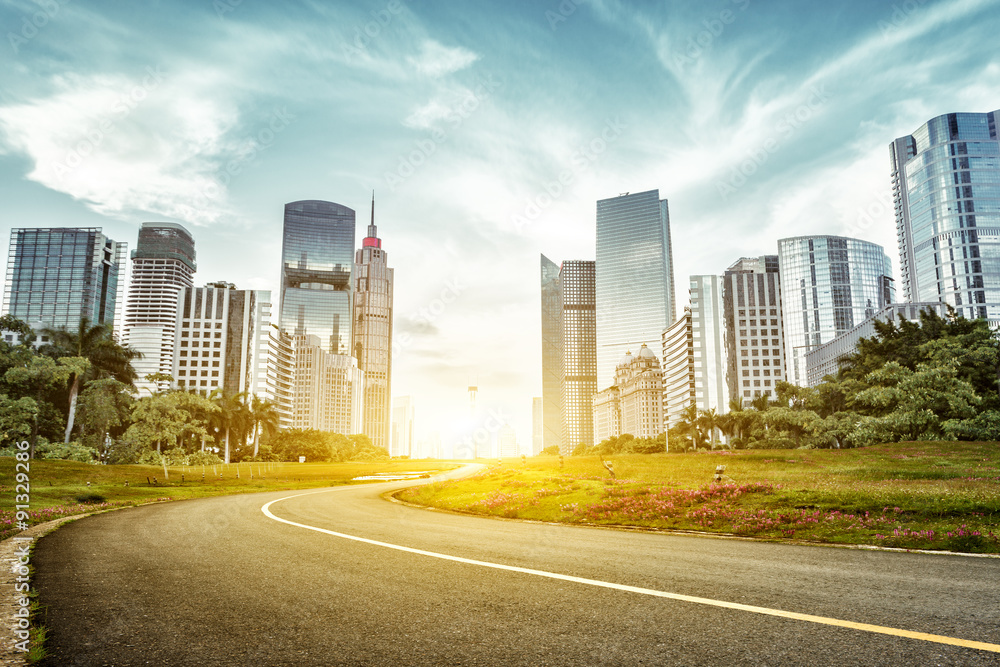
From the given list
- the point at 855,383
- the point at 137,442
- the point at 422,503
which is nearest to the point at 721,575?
the point at 422,503

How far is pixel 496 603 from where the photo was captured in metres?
6.97

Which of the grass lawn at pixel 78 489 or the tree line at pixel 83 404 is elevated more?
the tree line at pixel 83 404

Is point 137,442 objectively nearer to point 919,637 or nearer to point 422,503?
point 422,503

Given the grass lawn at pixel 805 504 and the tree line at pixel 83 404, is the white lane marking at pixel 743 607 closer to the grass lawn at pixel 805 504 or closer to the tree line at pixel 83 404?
the grass lawn at pixel 805 504

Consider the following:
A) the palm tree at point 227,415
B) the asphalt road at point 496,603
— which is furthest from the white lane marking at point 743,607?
the palm tree at point 227,415

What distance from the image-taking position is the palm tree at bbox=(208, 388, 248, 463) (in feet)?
308

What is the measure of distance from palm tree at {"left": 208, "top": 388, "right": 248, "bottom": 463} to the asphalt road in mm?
89233

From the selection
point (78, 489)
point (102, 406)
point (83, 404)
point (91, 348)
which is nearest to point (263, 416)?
point (91, 348)

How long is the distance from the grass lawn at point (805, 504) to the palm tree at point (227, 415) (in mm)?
74136

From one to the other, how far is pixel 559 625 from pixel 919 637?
11.2ft

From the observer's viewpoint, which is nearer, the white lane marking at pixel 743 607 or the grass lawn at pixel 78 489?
the white lane marking at pixel 743 607

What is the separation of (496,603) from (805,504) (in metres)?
12.8

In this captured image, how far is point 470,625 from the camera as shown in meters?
6.07

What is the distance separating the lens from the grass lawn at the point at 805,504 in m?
13.2
